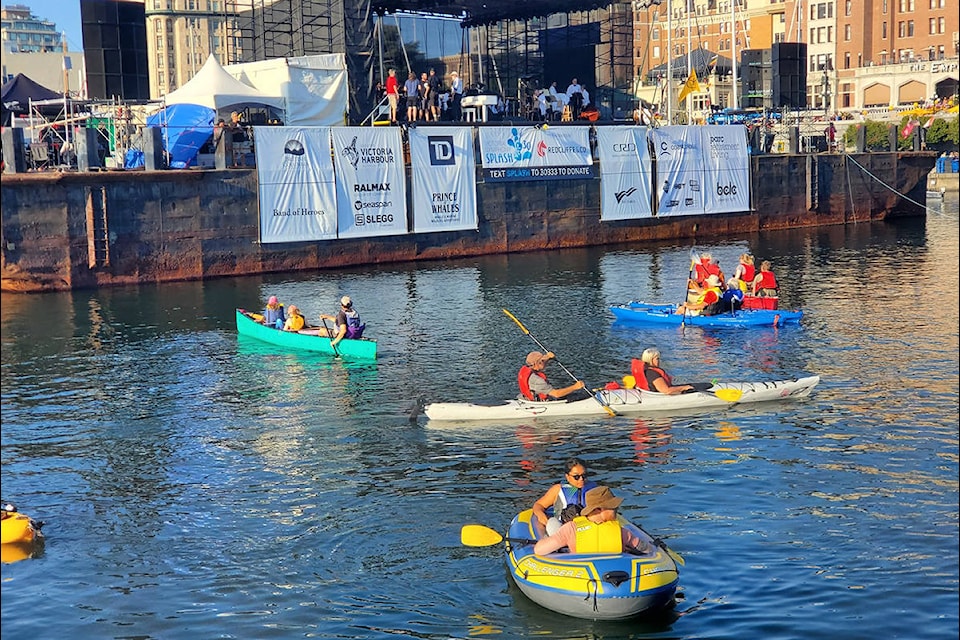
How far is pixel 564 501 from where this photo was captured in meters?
14.7

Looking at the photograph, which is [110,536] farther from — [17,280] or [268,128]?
[268,128]

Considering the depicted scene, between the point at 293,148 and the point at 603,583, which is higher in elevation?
the point at 293,148

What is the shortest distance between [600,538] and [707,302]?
65.8ft

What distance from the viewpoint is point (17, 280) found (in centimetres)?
3772

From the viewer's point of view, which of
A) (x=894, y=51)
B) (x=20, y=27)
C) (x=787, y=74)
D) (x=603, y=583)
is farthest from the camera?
(x=894, y=51)

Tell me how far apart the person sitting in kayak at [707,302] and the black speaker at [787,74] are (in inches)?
1219

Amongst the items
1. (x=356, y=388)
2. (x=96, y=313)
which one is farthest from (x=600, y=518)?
(x=96, y=313)

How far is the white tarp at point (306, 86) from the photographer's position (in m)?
46.9

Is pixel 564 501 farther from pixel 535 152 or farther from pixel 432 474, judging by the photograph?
pixel 535 152

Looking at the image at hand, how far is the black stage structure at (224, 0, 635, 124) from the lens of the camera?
2152 inches

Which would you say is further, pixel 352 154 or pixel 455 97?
pixel 455 97

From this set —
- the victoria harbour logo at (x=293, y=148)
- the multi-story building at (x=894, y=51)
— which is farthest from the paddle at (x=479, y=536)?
the multi-story building at (x=894, y=51)

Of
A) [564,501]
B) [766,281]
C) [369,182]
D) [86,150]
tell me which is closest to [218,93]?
[86,150]

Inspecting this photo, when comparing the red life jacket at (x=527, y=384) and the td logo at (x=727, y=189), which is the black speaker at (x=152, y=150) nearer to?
the red life jacket at (x=527, y=384)
